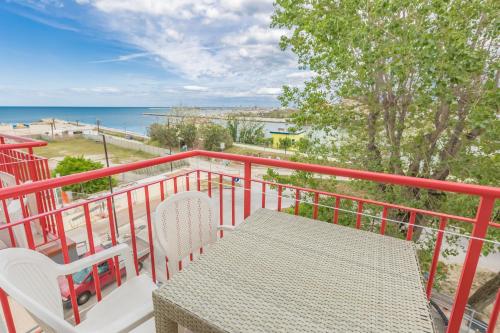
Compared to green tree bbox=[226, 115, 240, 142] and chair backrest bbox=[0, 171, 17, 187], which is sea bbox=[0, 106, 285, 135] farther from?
chair backrest bbox=[0, 171, 17, 187]

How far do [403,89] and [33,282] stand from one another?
5.52 meters

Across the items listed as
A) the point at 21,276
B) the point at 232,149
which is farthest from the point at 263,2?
the point at 232,149

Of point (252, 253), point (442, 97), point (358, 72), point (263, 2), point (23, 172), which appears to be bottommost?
point (23, 172)

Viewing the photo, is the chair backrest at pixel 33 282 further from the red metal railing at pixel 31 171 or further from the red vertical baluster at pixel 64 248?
the red metal railing at pixel 31 171

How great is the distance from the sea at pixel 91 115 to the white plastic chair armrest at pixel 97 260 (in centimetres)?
5033

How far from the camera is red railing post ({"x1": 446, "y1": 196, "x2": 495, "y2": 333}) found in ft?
4.18

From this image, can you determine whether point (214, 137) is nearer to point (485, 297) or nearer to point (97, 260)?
point (485, 297)

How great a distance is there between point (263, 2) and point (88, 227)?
274 inches

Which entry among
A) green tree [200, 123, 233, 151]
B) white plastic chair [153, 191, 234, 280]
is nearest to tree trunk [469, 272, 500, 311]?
white plastic chair [153, 191, 234, 280]

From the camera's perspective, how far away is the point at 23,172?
318cm

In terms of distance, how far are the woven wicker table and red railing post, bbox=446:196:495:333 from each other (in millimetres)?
380

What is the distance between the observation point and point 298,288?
936 mm

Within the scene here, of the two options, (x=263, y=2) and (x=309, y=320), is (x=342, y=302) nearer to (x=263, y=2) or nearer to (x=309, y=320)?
(x=309, y=320)

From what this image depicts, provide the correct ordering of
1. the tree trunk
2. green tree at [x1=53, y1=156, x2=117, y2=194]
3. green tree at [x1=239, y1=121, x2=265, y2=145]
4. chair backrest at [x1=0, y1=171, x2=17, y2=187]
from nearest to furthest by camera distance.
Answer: chair backrest at [x1=0, y1=171, x2=17, y2=187]
the tree trunk
green tree at [x1=53, y1=156, x2=117, y2=194]
green tree at [x1=239, y1=121, x2=265, y2=145]
